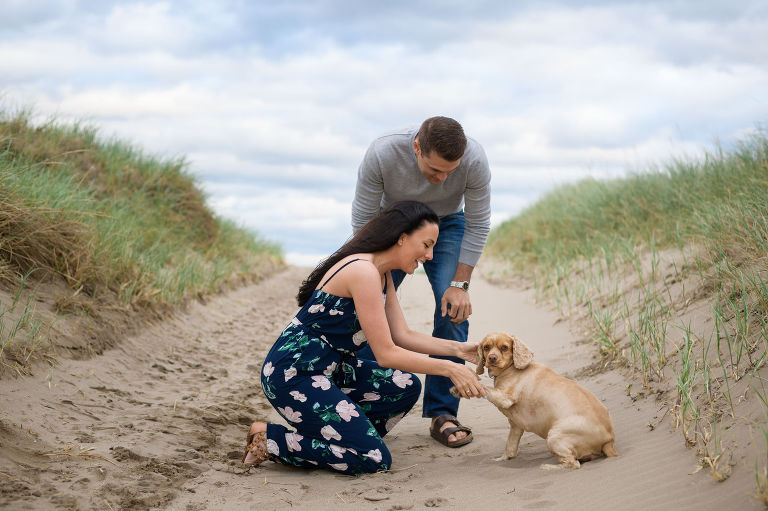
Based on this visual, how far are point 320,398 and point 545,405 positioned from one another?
1397 millimetres

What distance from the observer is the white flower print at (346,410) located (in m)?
4.38

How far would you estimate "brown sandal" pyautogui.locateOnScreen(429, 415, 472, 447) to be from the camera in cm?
496

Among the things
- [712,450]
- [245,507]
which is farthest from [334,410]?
[712,450]

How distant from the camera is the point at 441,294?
5.31 meters

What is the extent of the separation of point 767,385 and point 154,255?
7.40 metres

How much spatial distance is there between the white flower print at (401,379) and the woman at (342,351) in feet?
1.32

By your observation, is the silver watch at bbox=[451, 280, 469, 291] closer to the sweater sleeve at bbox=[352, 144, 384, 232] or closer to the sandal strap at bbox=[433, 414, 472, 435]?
the sweater sleeve at bbox=[352, 144, 384, 232]

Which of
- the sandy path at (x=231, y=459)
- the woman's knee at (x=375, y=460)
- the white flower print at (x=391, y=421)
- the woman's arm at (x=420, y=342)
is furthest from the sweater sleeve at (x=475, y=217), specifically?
the woman's knee at (x=375, y=460)

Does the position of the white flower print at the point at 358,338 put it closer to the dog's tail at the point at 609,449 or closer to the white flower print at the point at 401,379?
the white flower print at the point at 401,379

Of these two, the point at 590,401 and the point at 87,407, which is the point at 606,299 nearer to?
the point at 590,401

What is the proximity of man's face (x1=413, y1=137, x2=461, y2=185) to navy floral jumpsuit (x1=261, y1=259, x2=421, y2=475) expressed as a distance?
1043 millimetres

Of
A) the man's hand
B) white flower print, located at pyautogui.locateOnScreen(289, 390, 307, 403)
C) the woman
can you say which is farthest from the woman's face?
white flower print, located at pyautogui.locateOnScreen(289, 390, 307, 403)

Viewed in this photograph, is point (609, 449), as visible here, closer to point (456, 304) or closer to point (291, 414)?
point (456, 304)

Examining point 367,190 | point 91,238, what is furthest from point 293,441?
point 91,238
